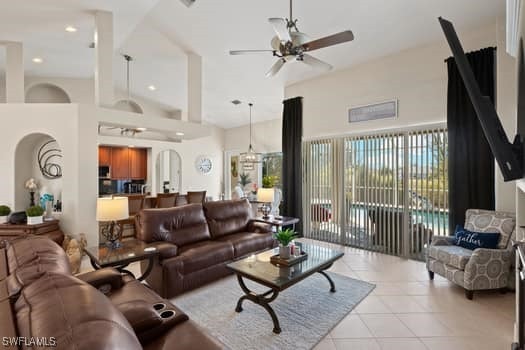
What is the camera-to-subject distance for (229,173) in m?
9.45

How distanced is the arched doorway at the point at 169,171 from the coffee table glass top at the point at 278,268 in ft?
19.6

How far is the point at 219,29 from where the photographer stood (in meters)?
4.02

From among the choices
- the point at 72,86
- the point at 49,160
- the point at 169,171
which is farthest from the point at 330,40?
the point at 169,171

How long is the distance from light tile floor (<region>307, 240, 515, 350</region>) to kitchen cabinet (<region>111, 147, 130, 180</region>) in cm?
714

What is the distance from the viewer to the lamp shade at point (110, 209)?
2.94 metres

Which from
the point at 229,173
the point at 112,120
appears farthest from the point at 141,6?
the point at 229,173

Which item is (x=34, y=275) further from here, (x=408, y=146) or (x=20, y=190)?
(x=408, y=146)

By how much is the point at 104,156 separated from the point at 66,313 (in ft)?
25.2

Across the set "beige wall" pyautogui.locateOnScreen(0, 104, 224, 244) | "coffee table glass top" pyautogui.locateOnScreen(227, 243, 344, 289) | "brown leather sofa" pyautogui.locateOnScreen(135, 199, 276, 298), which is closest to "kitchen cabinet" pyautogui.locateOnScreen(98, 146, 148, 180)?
"beige wall" pyautogui.locateOnScreen(0, 104, 224, 244)

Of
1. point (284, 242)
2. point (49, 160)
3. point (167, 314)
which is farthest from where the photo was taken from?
point (49, 160)

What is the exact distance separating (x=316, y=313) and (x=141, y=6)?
4567 mm

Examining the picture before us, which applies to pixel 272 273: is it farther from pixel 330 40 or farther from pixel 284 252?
pixel 330 40

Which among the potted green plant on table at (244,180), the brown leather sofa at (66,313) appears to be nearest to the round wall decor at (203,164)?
the potted green plant on table at (244,180)

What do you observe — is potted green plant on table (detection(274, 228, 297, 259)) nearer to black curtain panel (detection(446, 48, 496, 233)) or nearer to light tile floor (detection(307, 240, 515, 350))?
light tile floor (detection(307, 240, 515, 350))
